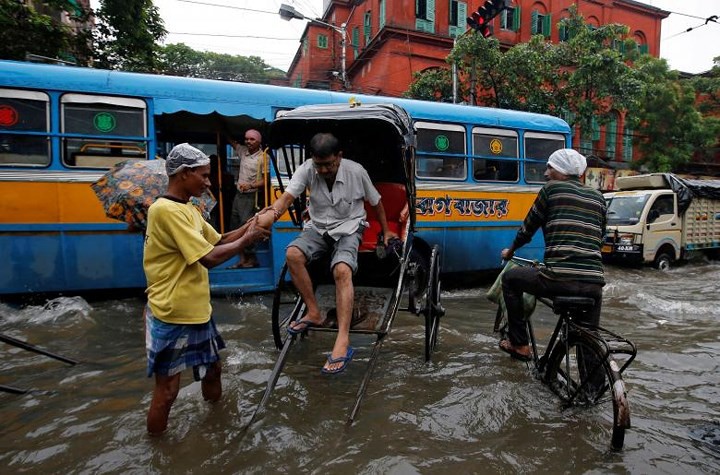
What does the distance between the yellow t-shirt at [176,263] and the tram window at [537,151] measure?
21.0 ft

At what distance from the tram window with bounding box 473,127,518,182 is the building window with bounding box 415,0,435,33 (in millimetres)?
15055

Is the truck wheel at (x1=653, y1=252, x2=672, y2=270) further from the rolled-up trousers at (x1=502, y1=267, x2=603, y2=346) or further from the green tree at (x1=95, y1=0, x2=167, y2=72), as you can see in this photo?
the green tree at (x1=95, y1=0, x2=167, y2=72)

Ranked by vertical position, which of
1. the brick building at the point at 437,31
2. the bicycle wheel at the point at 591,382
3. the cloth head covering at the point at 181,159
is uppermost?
the brick building at the point at 437,31

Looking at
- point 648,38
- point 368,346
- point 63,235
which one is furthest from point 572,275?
point 648,38

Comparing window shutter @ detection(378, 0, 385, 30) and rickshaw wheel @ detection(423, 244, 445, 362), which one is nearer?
rickshaw wheel @ detection(423, 244, 445, 362)

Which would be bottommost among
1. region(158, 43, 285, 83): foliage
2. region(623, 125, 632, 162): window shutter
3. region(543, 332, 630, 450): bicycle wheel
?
region(543, 332, 630, 450): bicycle wheel

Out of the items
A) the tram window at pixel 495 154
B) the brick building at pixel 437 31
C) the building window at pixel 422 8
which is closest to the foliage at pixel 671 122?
the brick building at pixel 437 31

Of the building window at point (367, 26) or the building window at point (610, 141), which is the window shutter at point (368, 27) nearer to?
the building window at point (367, 26)

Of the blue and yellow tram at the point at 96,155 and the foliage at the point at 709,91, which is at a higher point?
the foliage at the point at 709,91

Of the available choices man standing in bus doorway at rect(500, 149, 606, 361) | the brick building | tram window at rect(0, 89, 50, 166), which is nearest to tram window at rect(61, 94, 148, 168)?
tram window at rect(0, 89, 50, 166)

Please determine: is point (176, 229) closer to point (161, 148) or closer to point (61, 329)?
point (61, 329)

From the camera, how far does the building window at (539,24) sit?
2235 cm

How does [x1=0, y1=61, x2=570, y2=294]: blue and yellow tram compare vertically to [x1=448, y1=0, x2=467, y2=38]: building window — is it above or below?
below

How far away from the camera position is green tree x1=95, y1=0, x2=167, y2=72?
993 centimetres
